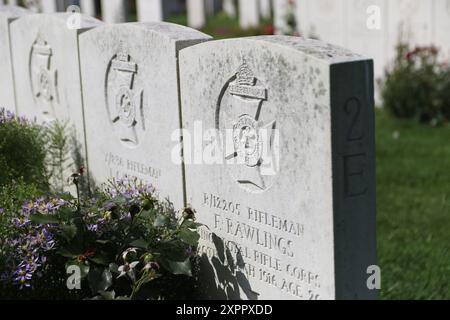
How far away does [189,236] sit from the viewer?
12.3 ft

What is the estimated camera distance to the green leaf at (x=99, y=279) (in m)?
3.60

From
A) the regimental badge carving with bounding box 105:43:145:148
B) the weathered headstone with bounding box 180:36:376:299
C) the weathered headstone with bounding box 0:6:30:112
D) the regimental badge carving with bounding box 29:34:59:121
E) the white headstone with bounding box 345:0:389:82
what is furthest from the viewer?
the white headstone with bounding box 345:0:389:82

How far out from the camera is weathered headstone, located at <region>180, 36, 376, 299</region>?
317 cm

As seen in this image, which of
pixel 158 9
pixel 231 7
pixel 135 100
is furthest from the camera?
pixel 231 7

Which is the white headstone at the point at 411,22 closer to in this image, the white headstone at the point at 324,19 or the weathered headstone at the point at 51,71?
the white headstone at the point at 324,19

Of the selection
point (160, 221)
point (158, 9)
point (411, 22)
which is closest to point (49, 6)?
point (158, 9)

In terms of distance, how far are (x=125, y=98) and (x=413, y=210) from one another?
89.8 inches

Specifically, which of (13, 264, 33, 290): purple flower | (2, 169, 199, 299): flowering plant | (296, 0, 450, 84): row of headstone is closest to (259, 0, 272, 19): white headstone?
(296, 0, 450, 84): row of headstone

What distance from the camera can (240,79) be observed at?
11.8 ft

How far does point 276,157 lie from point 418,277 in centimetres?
161

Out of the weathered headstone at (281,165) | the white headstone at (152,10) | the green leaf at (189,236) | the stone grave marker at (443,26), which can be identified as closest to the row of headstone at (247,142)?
the weathered headstone at (281,165)

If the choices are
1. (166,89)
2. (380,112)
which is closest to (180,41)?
(166,89)

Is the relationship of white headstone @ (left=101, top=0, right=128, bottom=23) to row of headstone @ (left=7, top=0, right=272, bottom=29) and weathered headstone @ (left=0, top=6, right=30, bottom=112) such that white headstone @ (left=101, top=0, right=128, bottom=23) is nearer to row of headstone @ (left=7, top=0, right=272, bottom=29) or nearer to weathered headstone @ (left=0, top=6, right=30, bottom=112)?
row of headstone @ (left=7, top=0, right=272, bottom=29)

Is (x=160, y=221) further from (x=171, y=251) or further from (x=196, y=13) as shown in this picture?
(x=196, y=13)
